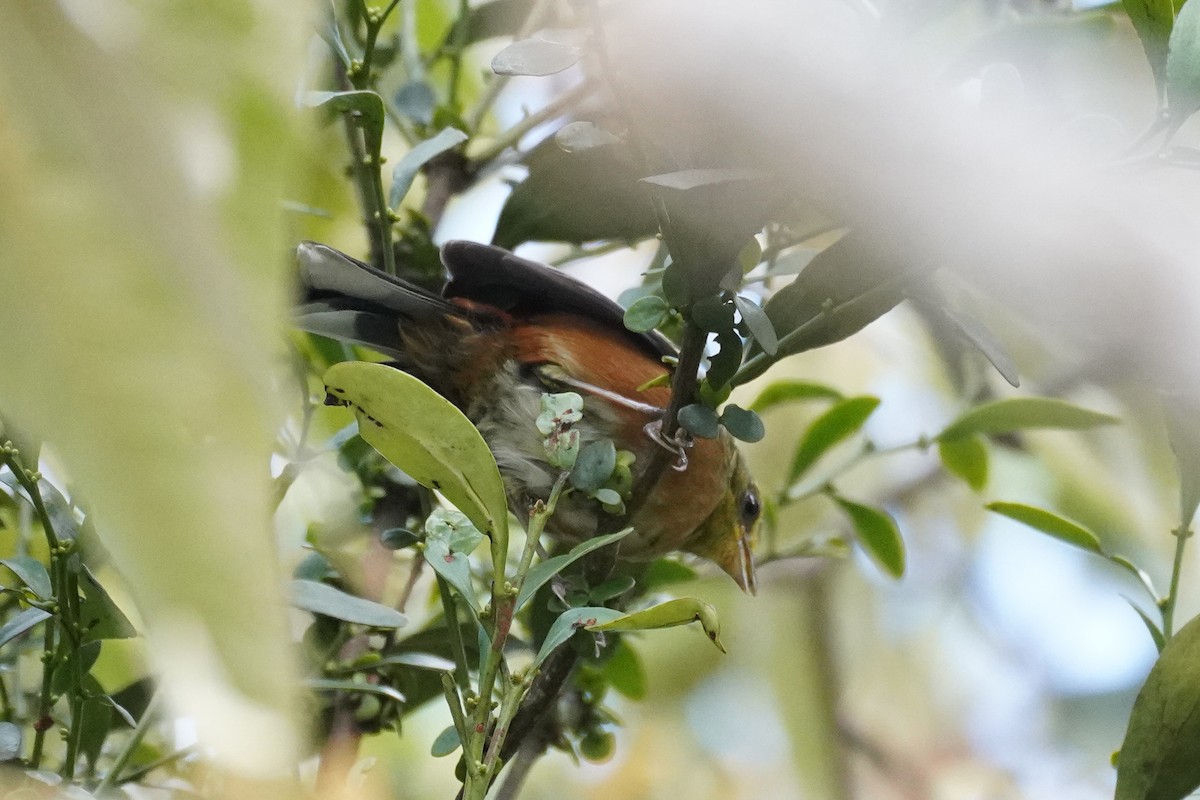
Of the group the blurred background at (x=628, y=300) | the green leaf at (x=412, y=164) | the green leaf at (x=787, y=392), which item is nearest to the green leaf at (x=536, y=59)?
the blurred background at (x=628, y=300)

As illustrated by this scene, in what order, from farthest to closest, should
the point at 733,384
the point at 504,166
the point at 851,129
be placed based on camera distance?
1. the point at 504,166
2. the point at 733,384
3. the point at 851,129

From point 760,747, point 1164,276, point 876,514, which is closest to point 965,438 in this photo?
point 876,514

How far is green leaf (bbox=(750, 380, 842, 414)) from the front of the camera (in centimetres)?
174

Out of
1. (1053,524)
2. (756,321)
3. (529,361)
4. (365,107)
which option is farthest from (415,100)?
(1053,524)

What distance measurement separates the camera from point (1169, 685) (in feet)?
3.18

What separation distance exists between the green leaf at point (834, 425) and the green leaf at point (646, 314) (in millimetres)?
742

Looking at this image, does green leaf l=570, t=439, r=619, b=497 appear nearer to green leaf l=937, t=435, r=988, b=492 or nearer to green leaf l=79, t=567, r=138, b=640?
green leaf l=79, t=567, r=138, b=640

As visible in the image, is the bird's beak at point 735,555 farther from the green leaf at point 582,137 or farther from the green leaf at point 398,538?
the green leaf at point 582,137

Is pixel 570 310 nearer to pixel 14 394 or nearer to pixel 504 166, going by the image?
pixel 504 166

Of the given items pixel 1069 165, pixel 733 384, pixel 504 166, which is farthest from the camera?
pixel 504 166

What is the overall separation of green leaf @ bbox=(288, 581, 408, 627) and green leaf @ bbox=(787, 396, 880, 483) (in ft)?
2.92

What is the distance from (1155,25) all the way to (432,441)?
73 cm

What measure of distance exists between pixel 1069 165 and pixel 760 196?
281mm

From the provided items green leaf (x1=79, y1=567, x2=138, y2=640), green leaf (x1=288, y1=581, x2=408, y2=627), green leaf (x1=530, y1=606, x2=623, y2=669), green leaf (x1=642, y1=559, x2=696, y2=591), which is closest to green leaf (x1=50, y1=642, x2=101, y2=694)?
green leaf (x1=79, y1=567, x2=138, y2=640)
